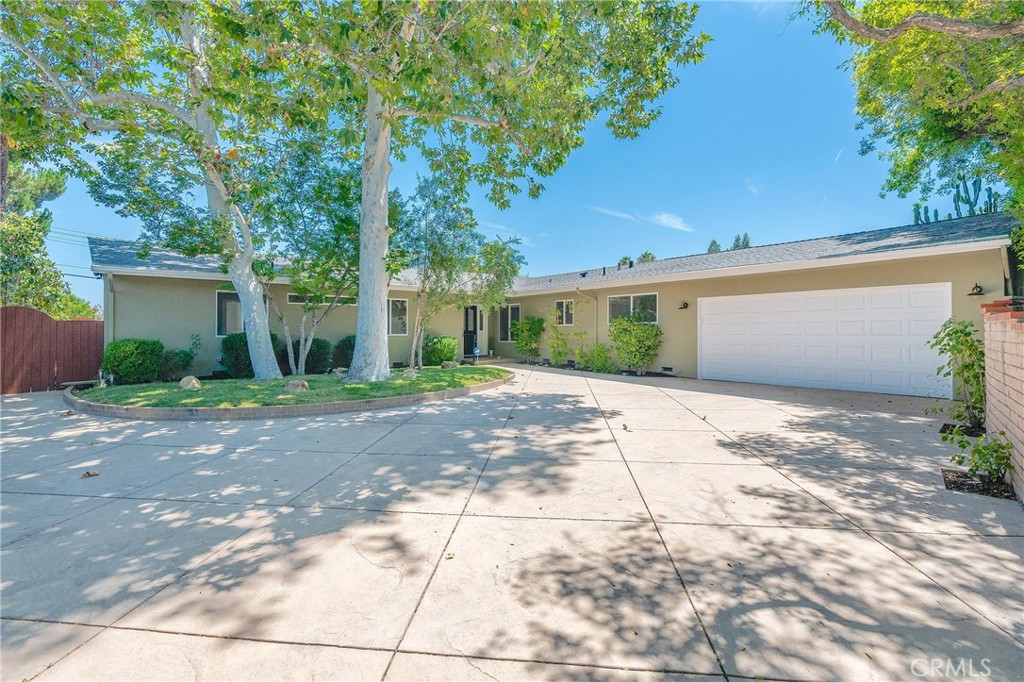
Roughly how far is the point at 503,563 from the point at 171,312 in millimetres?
12312

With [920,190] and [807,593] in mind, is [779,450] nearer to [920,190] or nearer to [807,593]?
[807,593]

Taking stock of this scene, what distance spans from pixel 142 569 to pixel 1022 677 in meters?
4.35

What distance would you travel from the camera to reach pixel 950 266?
8000 millimetres

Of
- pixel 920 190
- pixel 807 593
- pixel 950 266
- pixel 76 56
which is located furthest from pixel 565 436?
pixel 920 190

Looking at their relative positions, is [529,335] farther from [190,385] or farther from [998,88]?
[998,88]

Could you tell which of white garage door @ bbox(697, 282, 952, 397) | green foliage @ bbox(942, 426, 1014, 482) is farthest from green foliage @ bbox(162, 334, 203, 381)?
green foliage @ bbox(942, 426, 1014, 482)

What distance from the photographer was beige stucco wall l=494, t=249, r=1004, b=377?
7789 mm

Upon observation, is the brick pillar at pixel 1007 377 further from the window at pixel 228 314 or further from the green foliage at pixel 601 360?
the window at pixel 228 314

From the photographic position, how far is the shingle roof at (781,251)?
816cm

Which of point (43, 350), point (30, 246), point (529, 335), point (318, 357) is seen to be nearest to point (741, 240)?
point (529, 335)

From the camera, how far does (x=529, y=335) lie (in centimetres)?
1612

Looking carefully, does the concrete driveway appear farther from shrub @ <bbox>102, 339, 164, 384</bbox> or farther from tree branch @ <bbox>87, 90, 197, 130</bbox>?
tree branch @ <bbox>87, 90, 197, 130</bbox>

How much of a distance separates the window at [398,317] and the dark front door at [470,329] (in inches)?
135

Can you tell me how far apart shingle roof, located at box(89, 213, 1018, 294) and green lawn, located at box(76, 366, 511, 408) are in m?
3.29
